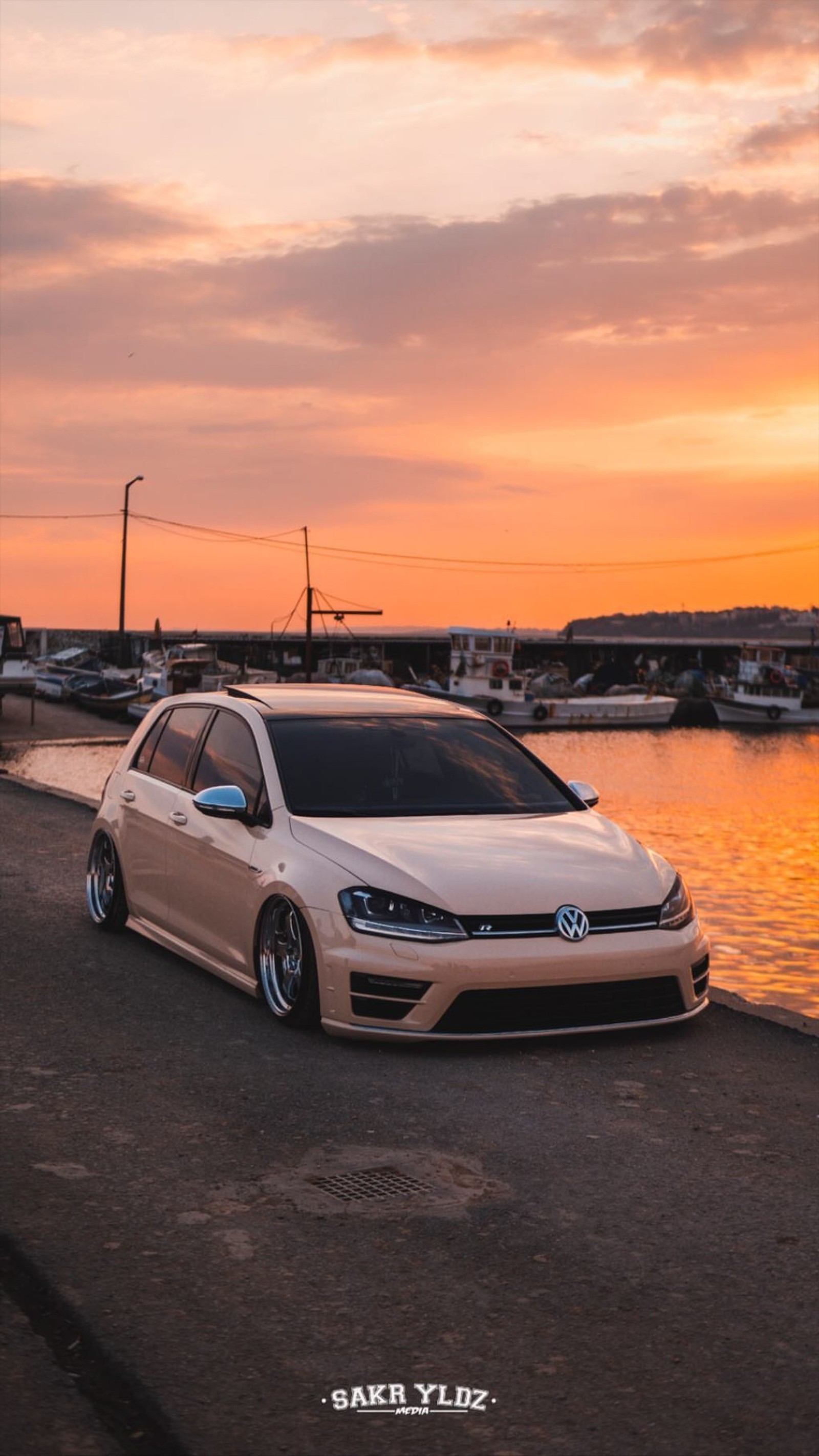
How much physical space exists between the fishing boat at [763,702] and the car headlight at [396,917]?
7862 centimetres

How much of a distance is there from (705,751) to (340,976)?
58.6 metres

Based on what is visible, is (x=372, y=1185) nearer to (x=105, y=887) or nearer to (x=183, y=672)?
(x=105, y=887)

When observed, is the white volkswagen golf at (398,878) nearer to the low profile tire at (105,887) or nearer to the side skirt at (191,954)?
the side skirt at (191,954)

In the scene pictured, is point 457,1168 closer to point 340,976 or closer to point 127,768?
point 340,976

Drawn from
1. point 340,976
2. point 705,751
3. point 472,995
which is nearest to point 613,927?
point 472,995

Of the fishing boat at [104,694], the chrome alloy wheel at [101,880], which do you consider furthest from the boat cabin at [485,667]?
the chrome alloy wheel at [101,880]

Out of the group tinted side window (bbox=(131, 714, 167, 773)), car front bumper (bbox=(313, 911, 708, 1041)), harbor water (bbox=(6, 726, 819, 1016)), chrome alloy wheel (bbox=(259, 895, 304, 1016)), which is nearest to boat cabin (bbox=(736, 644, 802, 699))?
harbor water (bbox=(6, 726, 819, 1016))

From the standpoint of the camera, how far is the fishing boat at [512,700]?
7750cm

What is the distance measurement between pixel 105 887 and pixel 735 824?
25.4 metres

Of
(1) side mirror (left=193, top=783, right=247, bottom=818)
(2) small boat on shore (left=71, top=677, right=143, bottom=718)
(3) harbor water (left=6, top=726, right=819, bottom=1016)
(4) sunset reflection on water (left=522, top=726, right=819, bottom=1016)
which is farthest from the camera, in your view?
(2) small boat on shore (left=71, top=677, right=143, bottom=718)

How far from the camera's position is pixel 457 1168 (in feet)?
17.0

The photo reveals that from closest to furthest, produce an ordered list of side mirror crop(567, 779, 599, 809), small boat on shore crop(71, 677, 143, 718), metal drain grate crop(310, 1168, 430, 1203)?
metal drain grate crop(310, 1168, 430, 1203), side mirror crop(567, 779, 599, 809), small boat on shore crop(71, 677, 143, 718)

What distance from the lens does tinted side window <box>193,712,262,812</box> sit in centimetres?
789

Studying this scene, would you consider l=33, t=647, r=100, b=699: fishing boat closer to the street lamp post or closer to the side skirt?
the street lamp post
